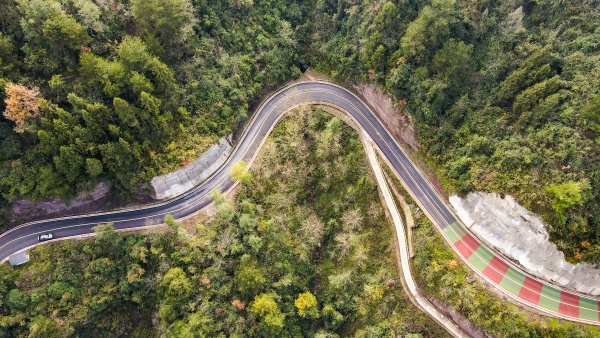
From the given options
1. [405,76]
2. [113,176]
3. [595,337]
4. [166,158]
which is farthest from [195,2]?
[595,337]

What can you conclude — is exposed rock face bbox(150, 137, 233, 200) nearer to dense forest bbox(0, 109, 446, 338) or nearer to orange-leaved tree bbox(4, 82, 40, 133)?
dense forest bbox(0, 109, 446, 338)

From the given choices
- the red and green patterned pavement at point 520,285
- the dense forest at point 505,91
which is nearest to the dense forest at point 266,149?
the dense forest at point 505,91

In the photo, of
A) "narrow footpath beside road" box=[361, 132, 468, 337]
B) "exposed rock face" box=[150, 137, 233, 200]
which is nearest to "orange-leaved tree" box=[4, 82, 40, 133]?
"exposed rock face" box=[150, 137, 233, 200]

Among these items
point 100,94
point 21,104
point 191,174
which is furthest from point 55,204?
point 191,174

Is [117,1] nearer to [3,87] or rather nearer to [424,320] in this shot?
[3,87]

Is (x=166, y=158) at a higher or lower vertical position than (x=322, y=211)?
higher

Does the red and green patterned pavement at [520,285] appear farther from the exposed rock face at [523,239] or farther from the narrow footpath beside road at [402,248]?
the narrow footpath beside road at [402,248]
